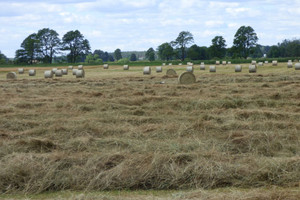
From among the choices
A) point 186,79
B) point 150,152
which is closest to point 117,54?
point 186,79

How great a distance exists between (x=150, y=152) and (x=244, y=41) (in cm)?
9698

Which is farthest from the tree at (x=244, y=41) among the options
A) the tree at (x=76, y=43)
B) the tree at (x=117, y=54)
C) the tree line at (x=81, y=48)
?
the tree at (x=117, y=54)

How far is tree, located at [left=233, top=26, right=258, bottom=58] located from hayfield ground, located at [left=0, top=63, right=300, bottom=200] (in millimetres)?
88662

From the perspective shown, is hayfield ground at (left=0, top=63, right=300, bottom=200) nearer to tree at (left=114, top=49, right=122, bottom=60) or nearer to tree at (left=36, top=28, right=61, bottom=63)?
tree at (left=36, top=28, right=61, bottom=63)

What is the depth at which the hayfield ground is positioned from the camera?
21.0ft

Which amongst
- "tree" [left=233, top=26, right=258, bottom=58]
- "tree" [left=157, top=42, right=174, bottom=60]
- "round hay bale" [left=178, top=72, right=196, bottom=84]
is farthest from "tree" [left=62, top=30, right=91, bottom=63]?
"round hay bale" [left=178, top=72, right=196, bottom=84]

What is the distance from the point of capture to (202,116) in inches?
435

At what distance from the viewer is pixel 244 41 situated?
100m

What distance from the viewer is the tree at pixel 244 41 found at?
325 feet

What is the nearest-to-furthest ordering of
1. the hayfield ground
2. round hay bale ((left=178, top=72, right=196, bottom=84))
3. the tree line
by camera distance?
the hayfield ground < round hay bale ((left=178, top=72, right=196, bottom=84)) < the tree line

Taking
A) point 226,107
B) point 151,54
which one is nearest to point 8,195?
point 226,107

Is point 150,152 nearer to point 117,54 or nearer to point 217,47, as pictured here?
point 217,47

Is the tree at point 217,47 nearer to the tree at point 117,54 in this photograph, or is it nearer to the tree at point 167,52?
the tree at point 167,52

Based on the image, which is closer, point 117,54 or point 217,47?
point 217,47
